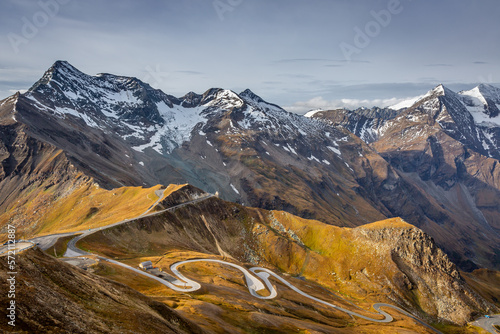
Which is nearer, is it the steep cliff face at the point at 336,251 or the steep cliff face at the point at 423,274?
the steep cliff face at the point at 336,251

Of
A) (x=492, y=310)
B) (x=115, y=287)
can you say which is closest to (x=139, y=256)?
(x=115, y=287)

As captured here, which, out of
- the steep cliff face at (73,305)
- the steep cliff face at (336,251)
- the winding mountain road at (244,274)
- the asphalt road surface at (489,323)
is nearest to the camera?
the steep cliff face at (73,305)

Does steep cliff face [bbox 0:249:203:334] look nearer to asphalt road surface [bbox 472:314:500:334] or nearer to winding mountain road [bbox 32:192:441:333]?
winding mountain road [bbox 32:192:441:333]

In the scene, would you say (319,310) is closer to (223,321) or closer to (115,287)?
(223,321)

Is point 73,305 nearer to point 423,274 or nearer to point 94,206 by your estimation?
point 94,206

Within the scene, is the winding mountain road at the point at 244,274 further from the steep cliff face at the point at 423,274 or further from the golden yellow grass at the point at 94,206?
the steep cliff face at the point at 423,274

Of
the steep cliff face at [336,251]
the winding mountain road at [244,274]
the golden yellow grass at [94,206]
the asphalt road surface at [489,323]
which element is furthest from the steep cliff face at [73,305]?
the asphalt road surface at [489,323]

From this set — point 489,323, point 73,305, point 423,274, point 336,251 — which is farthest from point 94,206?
point 489,323

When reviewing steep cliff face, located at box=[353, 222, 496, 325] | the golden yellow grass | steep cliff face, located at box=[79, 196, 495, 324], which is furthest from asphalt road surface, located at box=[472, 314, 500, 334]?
the golden yellow grass

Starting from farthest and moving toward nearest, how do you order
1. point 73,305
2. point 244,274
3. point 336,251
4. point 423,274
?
point 336,251 → point 423,274 → point 244,274 → point 73,305

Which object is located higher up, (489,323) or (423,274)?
(423,274)

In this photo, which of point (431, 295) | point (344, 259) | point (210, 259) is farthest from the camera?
point (344, 259)
